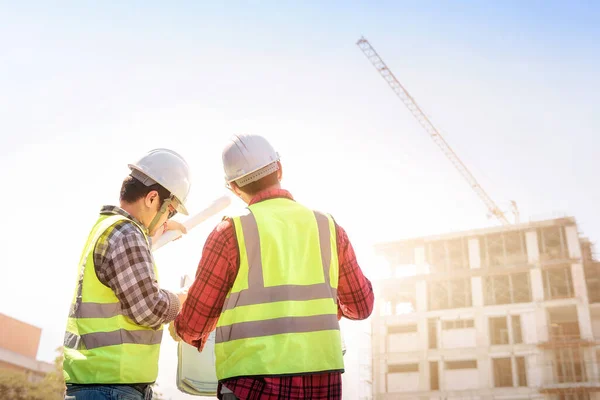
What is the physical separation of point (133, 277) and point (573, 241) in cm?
5966

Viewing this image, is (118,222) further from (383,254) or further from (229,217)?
(383,254)

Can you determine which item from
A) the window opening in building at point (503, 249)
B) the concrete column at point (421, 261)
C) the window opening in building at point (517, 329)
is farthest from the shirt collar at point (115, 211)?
the concrete column at point (421, 261)

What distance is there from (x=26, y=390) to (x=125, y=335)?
A: 98.9 ft

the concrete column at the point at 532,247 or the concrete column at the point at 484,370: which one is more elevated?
the concrete column at the point at 532,247

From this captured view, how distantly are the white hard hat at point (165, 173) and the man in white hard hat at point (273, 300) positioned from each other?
604 millimetres

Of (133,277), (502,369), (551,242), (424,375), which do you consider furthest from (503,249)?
(133,277)

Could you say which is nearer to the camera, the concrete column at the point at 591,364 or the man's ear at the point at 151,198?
the man's ear at the point at 151,198

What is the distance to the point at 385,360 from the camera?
59719mm

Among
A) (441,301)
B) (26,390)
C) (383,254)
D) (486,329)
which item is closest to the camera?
(26,390)

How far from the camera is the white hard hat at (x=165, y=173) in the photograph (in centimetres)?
348

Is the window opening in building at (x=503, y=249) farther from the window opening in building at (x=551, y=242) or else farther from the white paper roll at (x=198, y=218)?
the white paper roll at (x=198, y=218)

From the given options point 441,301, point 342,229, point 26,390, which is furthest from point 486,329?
point 342,229

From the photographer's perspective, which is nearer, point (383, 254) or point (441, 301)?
point (441, 301)

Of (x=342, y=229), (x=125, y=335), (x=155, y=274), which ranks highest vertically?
(x=342, y=229)
